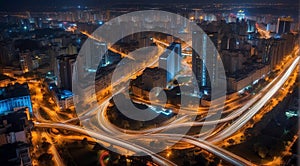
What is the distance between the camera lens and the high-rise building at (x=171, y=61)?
5.38m

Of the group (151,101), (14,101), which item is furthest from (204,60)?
(14,101)

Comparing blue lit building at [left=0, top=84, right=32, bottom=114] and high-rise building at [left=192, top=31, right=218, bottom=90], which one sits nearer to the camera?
blue lit building at [left=0, top=84, right=32, bottom=114]

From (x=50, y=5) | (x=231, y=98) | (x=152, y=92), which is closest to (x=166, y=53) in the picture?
(x=152, y=92)

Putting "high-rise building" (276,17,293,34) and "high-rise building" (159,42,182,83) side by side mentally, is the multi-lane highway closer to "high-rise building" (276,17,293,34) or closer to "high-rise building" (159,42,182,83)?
"high-rise building" (159,42,182,83)

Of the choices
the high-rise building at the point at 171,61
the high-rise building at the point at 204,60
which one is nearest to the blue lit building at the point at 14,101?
the high-rise building at the point at 171,61

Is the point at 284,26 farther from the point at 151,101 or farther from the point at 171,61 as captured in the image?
the point at 151,101

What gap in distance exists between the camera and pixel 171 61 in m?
5.59

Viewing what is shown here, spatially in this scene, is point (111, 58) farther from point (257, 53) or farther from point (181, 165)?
point (181, 165)

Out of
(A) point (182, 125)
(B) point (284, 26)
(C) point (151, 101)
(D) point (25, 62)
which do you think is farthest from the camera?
(B) point (284, 26)

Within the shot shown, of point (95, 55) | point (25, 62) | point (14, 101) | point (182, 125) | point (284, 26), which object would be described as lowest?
point (182, 125)

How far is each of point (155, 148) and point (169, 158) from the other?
0.21 m

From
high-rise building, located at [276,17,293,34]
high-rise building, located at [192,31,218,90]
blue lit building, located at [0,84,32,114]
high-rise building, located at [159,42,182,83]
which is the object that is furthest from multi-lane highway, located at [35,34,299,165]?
high-rise building, located at [276,17,293,34]

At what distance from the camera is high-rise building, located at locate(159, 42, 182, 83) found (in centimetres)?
538

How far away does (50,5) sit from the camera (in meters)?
15.8
